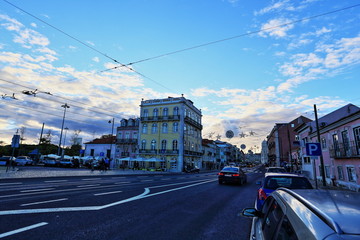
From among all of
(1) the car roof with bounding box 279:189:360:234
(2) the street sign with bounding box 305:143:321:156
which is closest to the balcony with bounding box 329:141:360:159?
(2) the street sign with bounding box 305:143:321:156

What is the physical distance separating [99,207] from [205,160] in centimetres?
6146

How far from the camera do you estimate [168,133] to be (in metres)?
49.4

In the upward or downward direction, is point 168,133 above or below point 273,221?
above

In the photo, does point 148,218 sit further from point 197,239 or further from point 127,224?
point 197,239

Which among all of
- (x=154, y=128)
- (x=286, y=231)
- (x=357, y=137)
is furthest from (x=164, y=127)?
(x=286, y=231)

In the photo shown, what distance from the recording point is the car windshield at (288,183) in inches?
246

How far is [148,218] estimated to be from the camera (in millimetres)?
5992

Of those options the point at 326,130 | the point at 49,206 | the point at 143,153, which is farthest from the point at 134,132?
the point at 49,206

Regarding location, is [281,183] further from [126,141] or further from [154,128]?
[126,141]

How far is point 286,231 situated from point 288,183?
5.47 m

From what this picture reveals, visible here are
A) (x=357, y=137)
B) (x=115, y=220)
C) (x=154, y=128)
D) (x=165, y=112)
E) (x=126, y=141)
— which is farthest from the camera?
(x=126, y=141)

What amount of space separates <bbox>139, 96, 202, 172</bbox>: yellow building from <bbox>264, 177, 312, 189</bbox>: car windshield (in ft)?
134

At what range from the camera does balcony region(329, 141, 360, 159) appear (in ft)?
55.8

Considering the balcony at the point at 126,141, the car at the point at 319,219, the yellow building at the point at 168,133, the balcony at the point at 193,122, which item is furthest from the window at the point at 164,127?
the car at the point at 319,219
